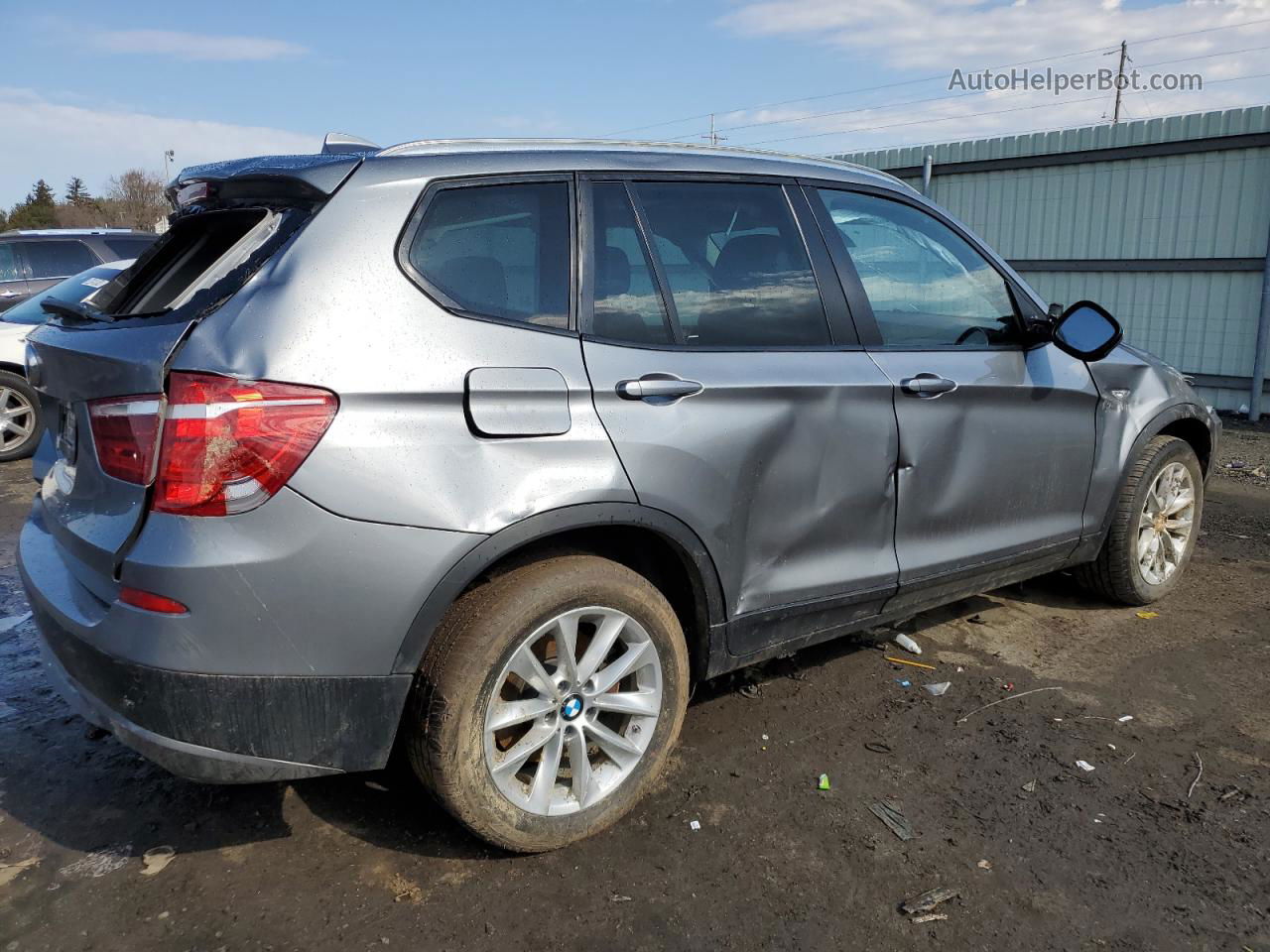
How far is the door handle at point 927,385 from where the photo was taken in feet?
10.5

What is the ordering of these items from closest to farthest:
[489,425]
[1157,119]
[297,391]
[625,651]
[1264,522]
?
1. [297,391]
2. [489,425]
3. [625,651]
4. [1264,522]
5. [1157,119]

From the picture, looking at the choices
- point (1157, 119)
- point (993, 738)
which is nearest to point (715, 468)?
point (993, 738)

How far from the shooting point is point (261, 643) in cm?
214

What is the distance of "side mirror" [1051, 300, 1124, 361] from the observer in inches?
144

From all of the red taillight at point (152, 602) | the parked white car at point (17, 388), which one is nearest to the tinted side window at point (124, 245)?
the parked white car at point (17, 388)

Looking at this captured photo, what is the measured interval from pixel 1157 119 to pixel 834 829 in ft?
34.4

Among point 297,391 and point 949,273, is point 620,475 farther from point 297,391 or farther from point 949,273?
point 949,273

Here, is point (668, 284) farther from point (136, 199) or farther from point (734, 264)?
point (136, 199)

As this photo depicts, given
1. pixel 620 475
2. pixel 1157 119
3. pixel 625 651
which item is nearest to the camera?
pixel 620 475

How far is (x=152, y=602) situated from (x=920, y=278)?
2.82 meters

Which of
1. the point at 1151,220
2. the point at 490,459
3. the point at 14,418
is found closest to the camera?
the point at 490,459

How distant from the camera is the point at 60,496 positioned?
2.61 metres

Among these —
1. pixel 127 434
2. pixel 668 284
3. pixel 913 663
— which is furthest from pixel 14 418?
pixel 913 663

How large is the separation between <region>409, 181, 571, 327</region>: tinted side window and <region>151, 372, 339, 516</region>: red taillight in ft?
1.75
